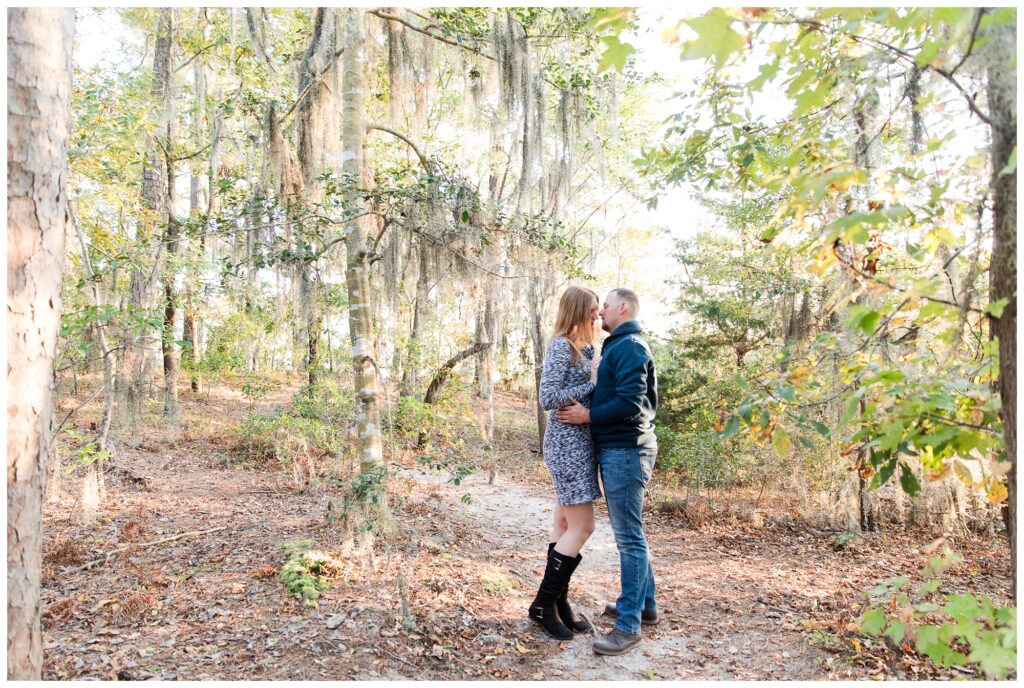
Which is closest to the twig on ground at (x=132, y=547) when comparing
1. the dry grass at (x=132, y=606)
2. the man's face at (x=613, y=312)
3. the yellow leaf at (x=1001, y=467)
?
the dry grass at (x=132, y=606)

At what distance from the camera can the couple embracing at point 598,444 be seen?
9.29 ft

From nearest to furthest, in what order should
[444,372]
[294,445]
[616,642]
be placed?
1. [616,642]
2. [294,445]
3. [444,372]

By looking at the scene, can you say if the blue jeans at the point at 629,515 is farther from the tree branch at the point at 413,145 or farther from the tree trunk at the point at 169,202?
the tree trunk at the point at 169,202

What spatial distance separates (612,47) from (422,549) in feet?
12.7

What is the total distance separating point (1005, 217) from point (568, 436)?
6.60 ft

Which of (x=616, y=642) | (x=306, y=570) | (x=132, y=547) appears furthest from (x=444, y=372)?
(x=616, y=642)

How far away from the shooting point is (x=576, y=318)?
10.1 feet

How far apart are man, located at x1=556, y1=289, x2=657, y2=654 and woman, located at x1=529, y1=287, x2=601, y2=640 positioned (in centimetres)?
8

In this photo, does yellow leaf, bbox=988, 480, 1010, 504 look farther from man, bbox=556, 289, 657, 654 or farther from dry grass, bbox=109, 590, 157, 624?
dry grass, bbox=109, 590, 157, 624

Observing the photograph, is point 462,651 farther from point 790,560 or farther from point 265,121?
point 265,121

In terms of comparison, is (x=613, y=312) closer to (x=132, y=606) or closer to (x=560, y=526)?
(x=560, y=526)

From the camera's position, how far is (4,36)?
69.0 inches

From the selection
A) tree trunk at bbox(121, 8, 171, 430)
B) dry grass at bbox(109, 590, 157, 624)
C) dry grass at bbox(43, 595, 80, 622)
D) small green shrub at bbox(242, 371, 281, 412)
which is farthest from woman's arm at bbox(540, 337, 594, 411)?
small green shrub at bbox(242, 371, 281, 412)

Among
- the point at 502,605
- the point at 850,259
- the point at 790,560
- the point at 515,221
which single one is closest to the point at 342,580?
the point at 502,605
